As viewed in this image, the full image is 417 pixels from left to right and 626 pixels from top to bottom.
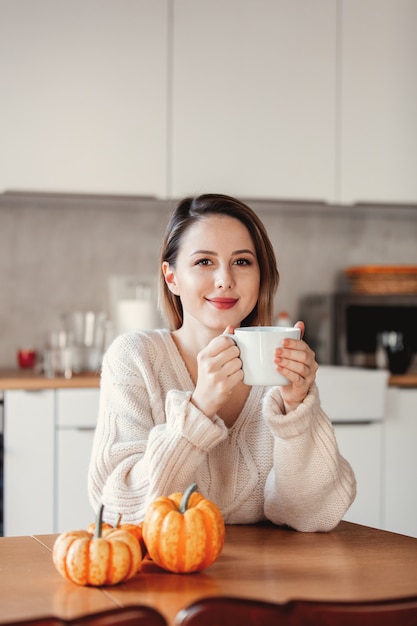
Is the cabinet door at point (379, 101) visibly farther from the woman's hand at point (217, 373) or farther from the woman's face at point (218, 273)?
the woman's hand at point (217, 373)

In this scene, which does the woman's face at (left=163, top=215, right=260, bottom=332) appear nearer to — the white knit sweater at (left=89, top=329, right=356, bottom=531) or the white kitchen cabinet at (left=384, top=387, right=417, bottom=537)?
the white knit sweater at (left=89, top=329, right=356, bottom=531)

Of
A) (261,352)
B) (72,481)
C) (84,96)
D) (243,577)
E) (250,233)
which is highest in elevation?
(84,96)

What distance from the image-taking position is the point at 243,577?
1142 mm

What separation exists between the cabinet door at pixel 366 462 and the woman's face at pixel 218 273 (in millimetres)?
1492

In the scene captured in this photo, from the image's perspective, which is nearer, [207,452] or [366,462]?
[207,452]

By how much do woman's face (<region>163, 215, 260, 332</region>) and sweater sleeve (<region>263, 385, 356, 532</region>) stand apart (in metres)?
0.28

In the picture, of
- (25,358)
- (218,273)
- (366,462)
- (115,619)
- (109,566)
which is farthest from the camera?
(25,358)

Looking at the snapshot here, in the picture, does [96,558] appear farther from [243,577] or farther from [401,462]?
[401,462]

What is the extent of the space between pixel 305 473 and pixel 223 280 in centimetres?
39

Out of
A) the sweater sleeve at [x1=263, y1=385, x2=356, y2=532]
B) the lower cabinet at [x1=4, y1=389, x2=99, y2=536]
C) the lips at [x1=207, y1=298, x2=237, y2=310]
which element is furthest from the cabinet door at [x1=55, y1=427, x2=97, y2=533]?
the sweater sleeve at [x1=263, y1=385, x2=356, y2=532]

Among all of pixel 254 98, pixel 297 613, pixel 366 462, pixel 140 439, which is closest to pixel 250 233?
pixel 140 439

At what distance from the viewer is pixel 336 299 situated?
357 cm

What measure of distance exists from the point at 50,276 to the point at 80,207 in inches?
11.4

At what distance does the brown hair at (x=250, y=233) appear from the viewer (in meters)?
1.79
